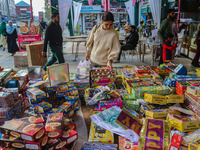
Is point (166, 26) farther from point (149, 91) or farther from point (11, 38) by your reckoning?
point (11, 38)

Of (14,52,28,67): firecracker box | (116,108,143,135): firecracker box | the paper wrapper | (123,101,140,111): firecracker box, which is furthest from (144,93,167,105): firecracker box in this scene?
(14,52,28,67): firecracker box

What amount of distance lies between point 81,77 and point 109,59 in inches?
22.6

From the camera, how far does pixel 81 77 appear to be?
2.68 meters

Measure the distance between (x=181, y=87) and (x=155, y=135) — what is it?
1.16 m

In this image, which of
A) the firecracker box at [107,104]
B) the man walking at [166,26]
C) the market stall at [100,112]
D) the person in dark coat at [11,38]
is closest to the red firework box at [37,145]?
the market stall at [100,112]

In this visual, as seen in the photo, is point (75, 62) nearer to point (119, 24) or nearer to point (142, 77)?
point (142, 77)

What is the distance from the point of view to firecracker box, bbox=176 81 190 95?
2352 mm

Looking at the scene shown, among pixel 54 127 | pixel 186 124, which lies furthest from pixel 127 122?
pixel 54 127

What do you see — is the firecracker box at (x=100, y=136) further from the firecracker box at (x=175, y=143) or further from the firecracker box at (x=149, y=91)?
the firecracker box at (x=149, y=91)

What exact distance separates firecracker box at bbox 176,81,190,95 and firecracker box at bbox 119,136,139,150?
45.3 inches

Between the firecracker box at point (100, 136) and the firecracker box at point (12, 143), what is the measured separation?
652mm

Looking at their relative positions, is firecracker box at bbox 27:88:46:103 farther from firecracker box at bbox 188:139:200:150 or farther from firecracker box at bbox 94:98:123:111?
firecracker box at bbox 188:139:200:150

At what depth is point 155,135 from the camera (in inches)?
58.0

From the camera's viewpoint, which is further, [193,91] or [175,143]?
[193,91]
